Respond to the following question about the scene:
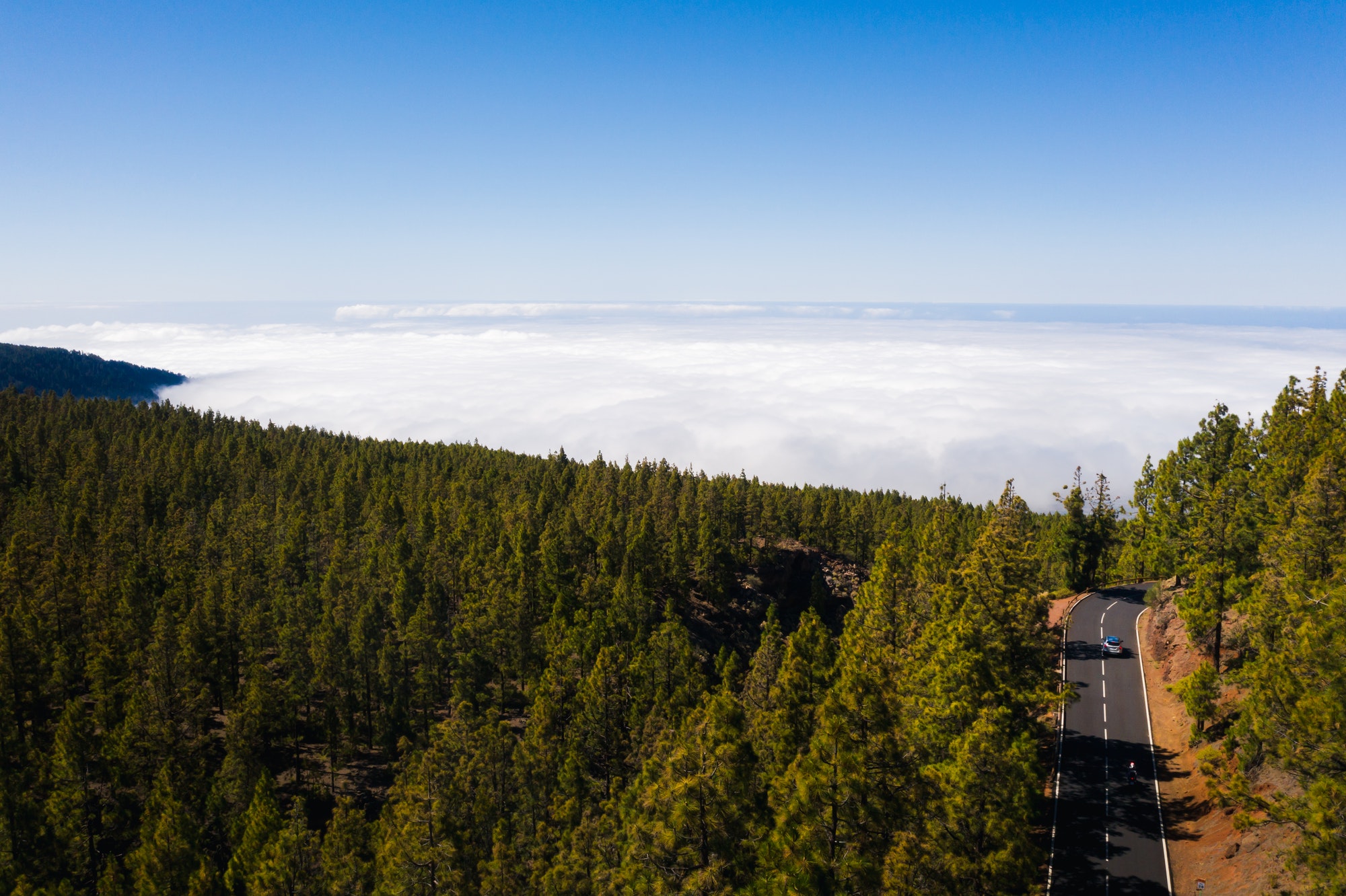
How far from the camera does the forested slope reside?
714 inches

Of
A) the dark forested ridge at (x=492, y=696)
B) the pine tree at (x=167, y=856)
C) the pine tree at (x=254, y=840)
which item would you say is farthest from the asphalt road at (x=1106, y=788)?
the pine tree at (x=167, y=856)

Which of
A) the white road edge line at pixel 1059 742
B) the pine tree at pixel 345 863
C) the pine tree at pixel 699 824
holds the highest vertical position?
the pine tree at pixel 699 824

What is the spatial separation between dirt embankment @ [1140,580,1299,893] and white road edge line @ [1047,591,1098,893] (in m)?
1.70

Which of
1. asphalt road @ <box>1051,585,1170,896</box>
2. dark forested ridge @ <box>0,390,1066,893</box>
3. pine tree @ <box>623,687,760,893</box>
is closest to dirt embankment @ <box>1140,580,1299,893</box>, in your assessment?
asphalt road @ <box>1051,585,1170,896</box>

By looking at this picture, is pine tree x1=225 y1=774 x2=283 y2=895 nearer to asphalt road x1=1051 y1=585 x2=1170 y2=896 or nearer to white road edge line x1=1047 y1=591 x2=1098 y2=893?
white road edge line x1=1047 y1=591 x2=1098 y2=893

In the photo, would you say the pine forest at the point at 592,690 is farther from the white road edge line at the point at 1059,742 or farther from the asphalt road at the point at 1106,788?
the asphalt road at the point at 1106,788

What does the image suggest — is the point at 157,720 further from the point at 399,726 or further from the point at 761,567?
the point at 761,567

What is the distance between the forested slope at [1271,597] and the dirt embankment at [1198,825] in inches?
36.1

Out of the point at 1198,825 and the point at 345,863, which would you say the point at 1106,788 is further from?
the point at 345,863

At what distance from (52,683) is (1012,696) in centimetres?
6187

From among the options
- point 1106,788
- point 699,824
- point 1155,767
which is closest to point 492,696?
point 699,824

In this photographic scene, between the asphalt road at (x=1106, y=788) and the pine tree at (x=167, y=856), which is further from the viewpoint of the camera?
the pine tree at (x=167, y=856)

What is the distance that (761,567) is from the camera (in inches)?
3898

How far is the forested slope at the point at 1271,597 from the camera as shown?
714 inches
